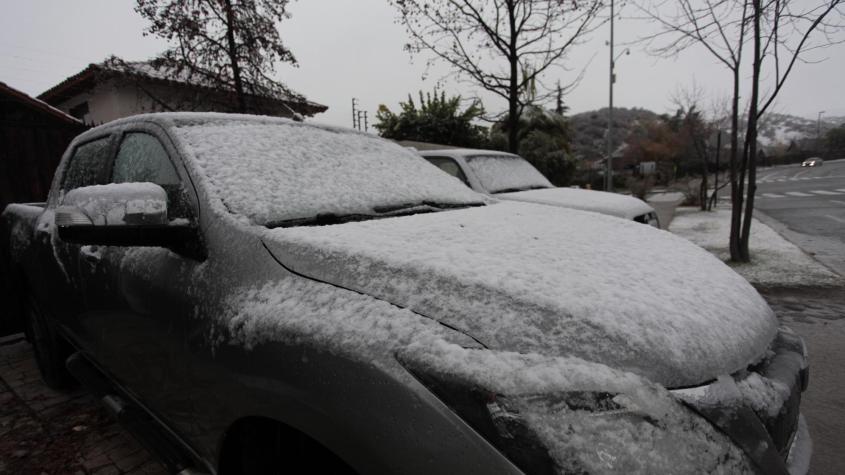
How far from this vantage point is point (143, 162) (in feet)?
6.92

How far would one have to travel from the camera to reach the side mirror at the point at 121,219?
1468 mm

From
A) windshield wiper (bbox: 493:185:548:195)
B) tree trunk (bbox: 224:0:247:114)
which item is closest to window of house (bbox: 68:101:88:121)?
tree trunk (bbox: 224:0:247:114)

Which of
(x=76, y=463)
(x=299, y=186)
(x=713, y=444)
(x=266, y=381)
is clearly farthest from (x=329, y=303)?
(x=76, y=463)

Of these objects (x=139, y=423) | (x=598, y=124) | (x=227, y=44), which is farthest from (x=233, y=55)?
(x=598, y=124)

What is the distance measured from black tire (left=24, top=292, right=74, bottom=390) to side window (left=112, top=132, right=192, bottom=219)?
1.53 metres

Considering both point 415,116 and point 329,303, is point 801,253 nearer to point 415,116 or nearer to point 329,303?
point 329,303

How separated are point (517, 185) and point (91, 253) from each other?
5.21m

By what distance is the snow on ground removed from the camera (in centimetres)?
596

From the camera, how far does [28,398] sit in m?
3.33

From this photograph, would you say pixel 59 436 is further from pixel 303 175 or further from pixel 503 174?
pixel 503 174

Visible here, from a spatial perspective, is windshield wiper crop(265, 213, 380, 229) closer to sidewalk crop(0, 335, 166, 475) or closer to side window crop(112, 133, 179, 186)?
side window crop(112, 133, 179, 186)

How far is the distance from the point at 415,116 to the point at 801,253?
46.8 feet

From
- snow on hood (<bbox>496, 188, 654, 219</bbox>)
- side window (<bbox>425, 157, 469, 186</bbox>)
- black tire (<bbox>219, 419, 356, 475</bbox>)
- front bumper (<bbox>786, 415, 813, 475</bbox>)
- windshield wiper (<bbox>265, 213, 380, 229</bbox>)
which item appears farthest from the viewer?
side window (<bbox>425, 157, 469, 186</bbox>)

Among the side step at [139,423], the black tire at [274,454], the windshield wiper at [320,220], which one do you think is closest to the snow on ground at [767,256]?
the windshield wiper at [320,220]
